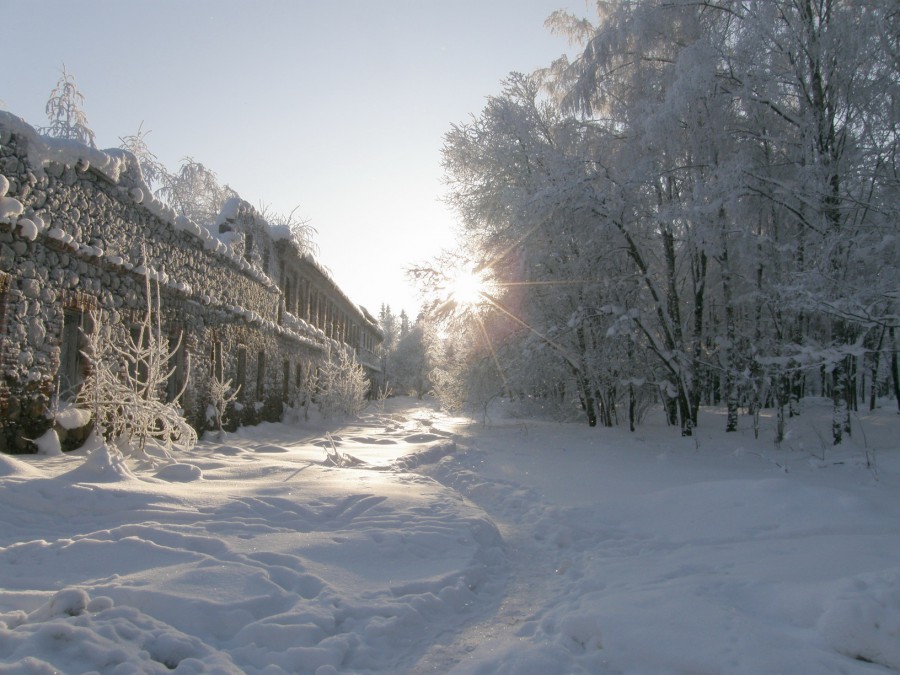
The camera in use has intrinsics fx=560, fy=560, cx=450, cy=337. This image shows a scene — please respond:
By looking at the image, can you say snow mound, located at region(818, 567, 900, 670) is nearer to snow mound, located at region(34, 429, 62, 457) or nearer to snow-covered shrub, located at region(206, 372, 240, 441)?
snow mound, located at region(34, 429, 62, 457)

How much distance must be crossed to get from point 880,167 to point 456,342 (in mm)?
10940

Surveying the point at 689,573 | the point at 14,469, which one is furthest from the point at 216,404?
the point at 689,573

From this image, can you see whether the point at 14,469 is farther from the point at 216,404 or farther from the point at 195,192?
the point at 195,192

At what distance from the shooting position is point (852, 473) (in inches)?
300

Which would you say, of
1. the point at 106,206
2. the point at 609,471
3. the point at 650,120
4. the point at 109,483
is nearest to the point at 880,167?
the point at 650,120

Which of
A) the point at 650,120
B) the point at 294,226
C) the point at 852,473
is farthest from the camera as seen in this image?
the point at 294,226

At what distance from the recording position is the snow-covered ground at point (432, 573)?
271 cm

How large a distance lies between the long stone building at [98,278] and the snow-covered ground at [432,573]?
4.16ft

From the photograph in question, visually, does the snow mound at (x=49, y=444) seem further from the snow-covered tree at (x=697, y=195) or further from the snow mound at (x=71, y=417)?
the snow-covered tree at (x=697, y=195)

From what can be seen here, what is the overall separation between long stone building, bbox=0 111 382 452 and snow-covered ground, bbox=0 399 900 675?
4.16 ft

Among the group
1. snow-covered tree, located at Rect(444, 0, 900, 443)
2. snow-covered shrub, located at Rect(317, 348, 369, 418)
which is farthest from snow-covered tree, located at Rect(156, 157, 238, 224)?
snow-covered tree, located at Rect(444, 0, 900, 443)

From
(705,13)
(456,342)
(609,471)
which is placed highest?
(705,13)

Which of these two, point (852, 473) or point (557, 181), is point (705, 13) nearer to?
point (557, 181)

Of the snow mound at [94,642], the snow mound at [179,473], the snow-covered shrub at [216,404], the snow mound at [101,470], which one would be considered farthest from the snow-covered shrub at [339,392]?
the snow mound at [94,642]
